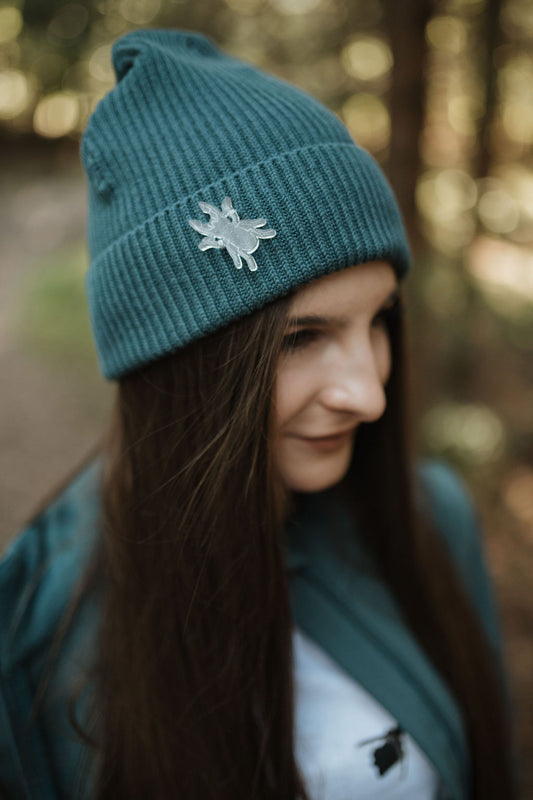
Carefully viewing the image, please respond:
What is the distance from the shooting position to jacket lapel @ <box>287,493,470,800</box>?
1.40 meters

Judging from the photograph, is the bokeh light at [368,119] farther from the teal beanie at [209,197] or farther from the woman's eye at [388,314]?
the teal beanie at [209,197]

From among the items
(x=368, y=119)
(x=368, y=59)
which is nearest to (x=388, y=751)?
(x=368, y=59)

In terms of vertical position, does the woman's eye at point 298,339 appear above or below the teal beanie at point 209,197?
below

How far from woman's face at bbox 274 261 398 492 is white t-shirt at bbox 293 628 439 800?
59 cm

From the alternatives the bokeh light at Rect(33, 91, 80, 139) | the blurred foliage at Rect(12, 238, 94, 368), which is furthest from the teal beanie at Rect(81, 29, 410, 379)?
the bokeh light at Rect(33, 91, 80, 139)

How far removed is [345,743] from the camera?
1.33 meters

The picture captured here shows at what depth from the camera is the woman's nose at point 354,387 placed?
121 cm

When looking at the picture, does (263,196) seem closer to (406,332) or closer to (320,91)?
(406,332)

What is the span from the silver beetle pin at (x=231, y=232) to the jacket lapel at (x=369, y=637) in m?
0.67

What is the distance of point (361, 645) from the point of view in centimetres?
147

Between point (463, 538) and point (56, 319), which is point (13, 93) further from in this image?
point (463, 538)

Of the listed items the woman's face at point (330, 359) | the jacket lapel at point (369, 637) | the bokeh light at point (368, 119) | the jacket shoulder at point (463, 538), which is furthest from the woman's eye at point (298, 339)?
the bokeh light at point (368, 119)

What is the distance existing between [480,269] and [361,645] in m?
5.17

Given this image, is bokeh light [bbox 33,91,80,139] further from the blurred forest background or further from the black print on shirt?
the black print on shirt
